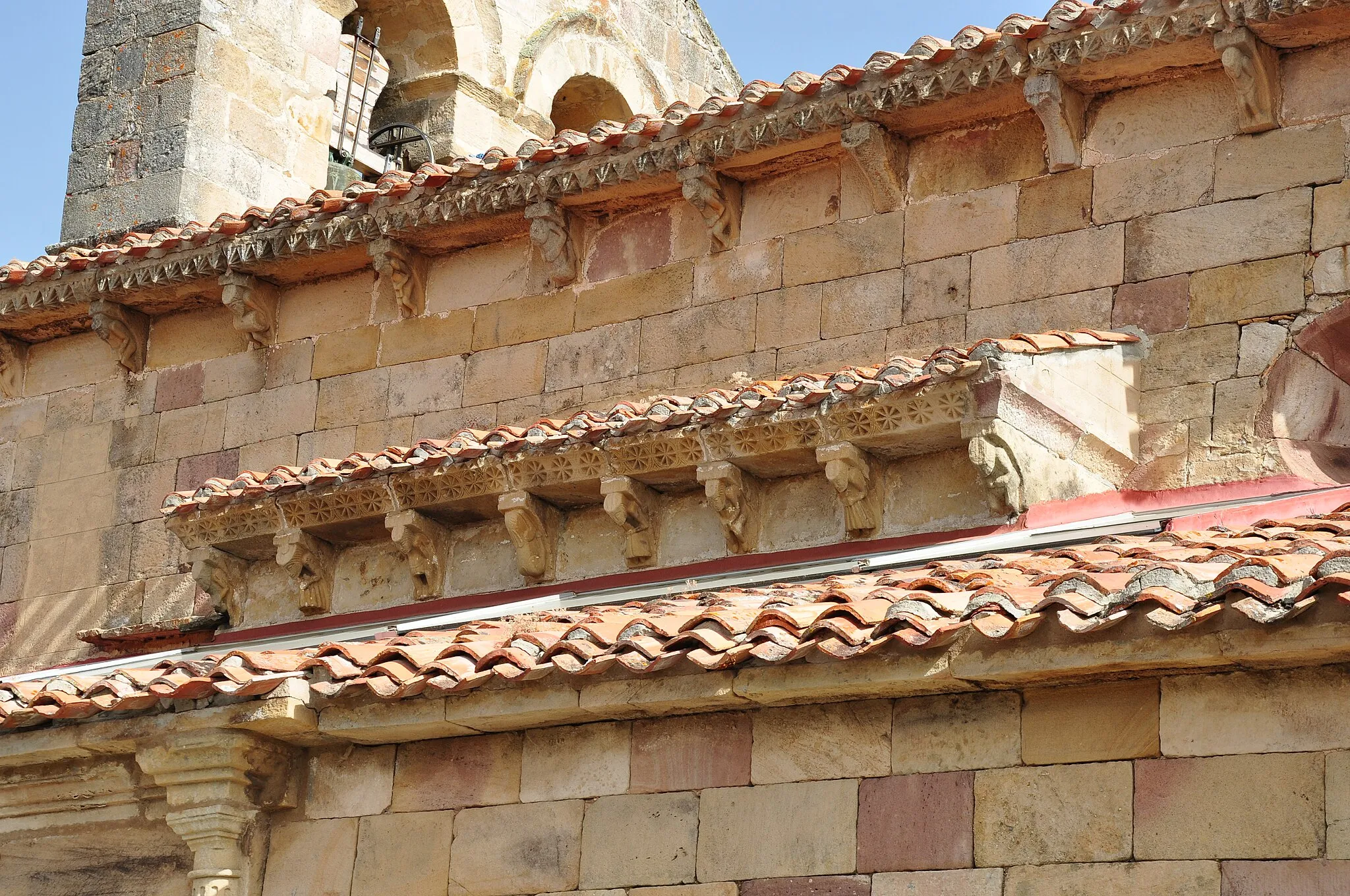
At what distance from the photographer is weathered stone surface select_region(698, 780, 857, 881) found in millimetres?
6113

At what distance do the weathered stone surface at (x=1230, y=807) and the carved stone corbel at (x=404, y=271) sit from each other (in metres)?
6.10

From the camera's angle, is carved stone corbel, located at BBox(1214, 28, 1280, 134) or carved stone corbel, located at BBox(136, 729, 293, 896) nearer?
carved stone corbel, located at BBox(136, 729, 293, 896)

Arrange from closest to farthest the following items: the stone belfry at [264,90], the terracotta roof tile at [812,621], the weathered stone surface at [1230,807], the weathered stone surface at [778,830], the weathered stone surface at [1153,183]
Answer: the weathered stone surface at [1230,807]
the terracotta roof tile at [812,621]
the weathered stone surface at [778,830]
the weathered stone surface at [1153,183]
the stone belfry at [264,90]

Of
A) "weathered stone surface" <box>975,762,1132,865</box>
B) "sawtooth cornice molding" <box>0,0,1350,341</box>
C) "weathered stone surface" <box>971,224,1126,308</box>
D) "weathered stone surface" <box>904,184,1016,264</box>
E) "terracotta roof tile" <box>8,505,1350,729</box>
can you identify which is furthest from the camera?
"weathered stone surface" <box>904,184,1016,264</box>

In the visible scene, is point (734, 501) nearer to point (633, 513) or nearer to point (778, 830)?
point (633, 513)

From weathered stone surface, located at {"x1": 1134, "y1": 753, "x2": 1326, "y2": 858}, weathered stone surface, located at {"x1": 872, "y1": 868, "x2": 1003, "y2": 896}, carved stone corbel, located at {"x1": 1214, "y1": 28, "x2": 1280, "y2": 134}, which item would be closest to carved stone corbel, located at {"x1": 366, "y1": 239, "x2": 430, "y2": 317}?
carved stone corbel, located at {"x1": 1214, "y1": 28, "x2": 1280, "y2": 134}

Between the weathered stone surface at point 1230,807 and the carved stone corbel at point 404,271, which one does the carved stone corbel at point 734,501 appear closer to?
the carved stone corbel at point 404,271

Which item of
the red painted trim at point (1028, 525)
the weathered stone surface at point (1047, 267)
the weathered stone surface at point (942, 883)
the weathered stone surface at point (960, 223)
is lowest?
the weathered stone surface at point (942, 883)

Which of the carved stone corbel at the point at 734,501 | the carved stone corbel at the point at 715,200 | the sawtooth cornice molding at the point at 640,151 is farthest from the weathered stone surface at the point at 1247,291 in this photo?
the carved stone corbel at the point at 715,200

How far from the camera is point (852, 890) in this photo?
6012 mm

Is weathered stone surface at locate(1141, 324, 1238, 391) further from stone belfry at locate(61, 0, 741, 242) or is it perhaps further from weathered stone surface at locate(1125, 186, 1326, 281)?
stone belfry at locate(61, 0, 741, 242)

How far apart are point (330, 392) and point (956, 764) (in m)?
5.97

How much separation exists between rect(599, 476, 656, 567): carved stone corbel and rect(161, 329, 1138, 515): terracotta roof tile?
0.22 meters

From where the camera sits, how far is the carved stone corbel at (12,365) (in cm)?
1242
